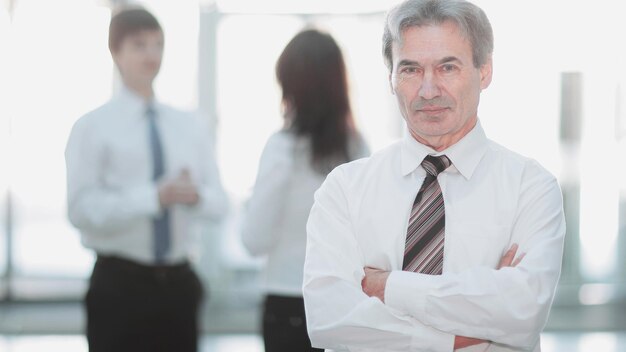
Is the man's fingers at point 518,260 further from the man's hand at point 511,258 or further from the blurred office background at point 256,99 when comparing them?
the blurred office background at point 256,99

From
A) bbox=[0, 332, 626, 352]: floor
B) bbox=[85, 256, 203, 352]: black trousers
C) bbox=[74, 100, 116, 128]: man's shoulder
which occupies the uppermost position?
bbox=[74, 100, 116, 128]: man's shoulder

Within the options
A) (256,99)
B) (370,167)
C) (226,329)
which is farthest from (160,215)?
(256,99)

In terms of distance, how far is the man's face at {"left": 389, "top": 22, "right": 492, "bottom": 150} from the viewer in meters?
1.84

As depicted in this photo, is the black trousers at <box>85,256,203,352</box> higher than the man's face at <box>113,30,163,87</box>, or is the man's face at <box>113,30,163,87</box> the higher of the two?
the man's face at <box>113,30,163,87</box>

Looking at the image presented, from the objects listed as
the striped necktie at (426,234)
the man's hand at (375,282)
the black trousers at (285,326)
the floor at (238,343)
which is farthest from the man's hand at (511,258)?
the floor at (238,343)

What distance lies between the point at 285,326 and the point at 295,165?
18.7 inches

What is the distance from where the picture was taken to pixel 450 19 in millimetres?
1837

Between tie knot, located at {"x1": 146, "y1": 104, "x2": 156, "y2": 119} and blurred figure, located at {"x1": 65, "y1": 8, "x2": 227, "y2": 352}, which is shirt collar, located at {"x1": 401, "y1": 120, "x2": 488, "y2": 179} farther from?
tie knot, located at {"x1": 146, "y1": 104, "x2": 156, "y2": 119}

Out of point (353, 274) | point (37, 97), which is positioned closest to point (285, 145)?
point (353, 274)

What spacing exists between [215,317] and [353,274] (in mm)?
5002

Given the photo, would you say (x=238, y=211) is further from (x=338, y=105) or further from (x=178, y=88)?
(x=338, y=105)

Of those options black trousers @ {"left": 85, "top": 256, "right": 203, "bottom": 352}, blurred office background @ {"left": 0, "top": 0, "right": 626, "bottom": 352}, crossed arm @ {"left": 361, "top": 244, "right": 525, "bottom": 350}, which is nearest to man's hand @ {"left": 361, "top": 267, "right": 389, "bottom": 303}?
crossed arm @ {"left": 361, "top": 244, "right": 525, "bottom": 350}

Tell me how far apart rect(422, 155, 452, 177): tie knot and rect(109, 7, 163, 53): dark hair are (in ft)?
5.39

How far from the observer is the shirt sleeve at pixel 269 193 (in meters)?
2.84
